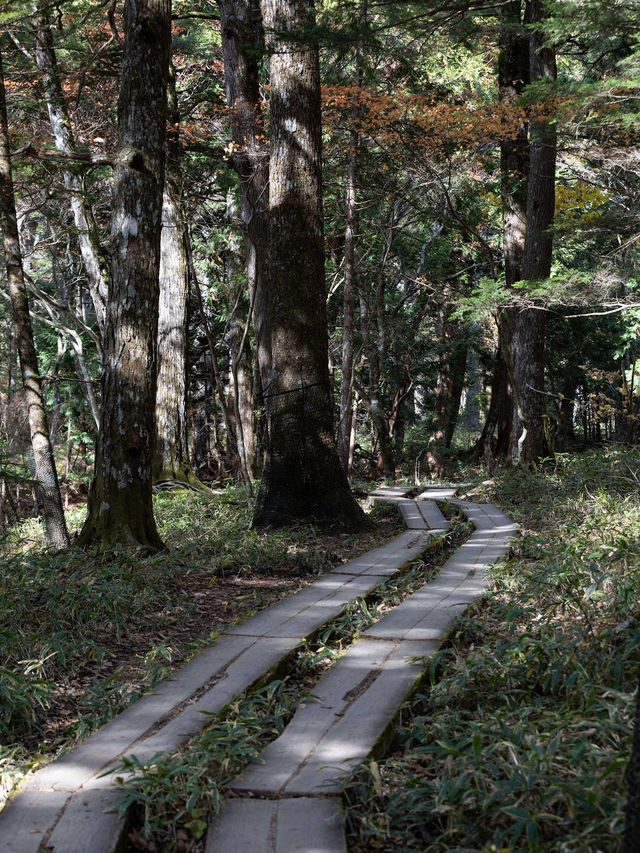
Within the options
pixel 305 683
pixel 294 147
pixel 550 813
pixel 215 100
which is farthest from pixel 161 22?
pixel 215 100

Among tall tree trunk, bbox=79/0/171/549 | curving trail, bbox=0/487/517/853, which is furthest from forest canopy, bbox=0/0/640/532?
curving trail, bbox=0/487/517/853

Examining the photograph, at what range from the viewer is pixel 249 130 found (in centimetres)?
1159

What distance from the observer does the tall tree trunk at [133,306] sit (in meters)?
6.64

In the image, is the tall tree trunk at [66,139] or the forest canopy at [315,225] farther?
the tall tree trunk at [66,139]

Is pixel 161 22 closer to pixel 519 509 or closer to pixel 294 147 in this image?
pixel 294 147

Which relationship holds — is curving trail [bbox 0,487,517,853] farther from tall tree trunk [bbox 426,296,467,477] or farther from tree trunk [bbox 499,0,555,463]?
tall tree trunk [bbox 426,296,467,477]

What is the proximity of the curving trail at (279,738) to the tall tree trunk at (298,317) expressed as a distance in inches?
98.1

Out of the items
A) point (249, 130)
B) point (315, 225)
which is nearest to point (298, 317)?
point (315, 225)

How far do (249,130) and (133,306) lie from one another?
6.07 metres

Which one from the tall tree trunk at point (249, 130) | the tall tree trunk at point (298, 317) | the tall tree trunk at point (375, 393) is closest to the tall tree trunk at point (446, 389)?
the tall tree trunk at point (375, 393)

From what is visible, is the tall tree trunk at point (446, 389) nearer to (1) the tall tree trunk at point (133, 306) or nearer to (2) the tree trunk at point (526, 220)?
(2) the tree trunk at point (526, 220)

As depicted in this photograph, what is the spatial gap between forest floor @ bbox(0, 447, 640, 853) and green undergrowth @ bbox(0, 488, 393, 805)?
0.02 m

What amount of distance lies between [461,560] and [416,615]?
167 cm

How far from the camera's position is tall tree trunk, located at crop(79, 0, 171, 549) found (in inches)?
262
